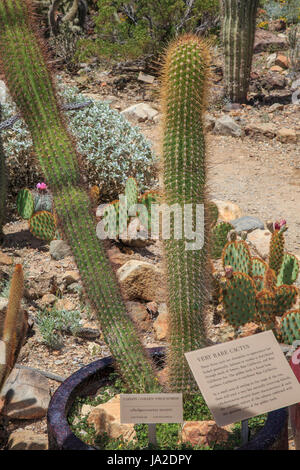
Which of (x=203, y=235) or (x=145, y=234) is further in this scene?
(x=145, y=234)

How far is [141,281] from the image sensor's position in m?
3.69

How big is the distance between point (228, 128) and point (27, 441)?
6167 mm

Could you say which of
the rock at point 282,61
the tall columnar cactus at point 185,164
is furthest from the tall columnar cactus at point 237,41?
the tall columnar cactus at point 185,164

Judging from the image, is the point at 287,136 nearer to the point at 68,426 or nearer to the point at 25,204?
the point at 25,204

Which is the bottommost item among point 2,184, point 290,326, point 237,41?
point 290,326

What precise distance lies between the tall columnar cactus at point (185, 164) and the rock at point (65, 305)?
1.48 meters

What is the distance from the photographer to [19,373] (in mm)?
2744

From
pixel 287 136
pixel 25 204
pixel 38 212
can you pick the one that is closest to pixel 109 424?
pixel 38 212

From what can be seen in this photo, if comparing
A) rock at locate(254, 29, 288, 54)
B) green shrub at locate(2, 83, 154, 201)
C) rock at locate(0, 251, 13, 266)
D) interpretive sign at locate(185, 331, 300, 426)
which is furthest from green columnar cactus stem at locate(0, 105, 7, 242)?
rock at locate(254, 29, 288, 54)

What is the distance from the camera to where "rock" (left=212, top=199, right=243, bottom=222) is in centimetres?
521

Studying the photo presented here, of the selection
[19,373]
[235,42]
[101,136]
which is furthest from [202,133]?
[235,42]

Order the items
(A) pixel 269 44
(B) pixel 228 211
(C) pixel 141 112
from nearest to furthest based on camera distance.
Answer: (B) pixel 228 211, (C) pixel 141 112, (A) pixel 269 44
